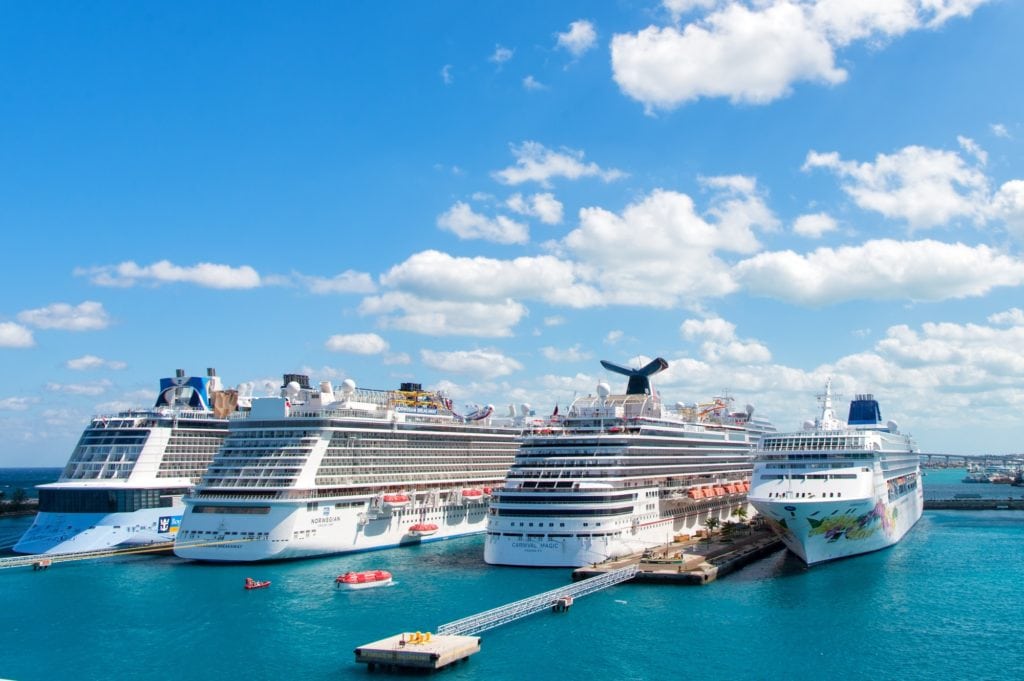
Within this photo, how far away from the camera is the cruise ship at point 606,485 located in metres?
71.1

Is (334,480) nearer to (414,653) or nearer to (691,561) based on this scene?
(691,561)

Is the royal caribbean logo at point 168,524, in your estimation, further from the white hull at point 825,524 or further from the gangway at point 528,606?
the white hull at point 825,524

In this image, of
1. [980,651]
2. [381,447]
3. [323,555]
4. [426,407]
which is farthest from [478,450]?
[980,651]

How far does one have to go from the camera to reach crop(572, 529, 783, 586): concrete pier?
6600 centimetres

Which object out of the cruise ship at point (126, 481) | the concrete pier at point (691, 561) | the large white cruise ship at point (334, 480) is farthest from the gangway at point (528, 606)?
the cruise ship at point (126, 481)

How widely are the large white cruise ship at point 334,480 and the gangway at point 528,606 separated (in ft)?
91.5

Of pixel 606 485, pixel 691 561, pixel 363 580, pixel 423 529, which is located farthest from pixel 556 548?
pixel 423 529

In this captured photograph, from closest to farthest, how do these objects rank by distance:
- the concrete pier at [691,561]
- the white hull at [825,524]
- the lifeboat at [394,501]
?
the concrete pier at [691,561], the white hull at [825,524], the lifeboat at [394,501]

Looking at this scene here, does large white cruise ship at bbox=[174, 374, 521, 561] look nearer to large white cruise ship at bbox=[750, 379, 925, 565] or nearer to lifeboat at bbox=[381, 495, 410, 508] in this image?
lifeboat at bbox=[381, 495, 410, 508]

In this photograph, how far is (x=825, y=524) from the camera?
69.1 metres

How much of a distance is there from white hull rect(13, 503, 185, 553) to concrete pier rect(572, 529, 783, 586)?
44956mm

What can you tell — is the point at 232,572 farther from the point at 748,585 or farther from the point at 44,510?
the point at 748,585

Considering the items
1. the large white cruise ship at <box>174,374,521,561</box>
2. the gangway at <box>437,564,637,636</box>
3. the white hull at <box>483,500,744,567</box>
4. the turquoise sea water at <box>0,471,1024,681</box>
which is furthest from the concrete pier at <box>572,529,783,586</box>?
the large white cruise ship at <box>174,374,521,561</box>

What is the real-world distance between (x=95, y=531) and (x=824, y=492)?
67.5 metres
